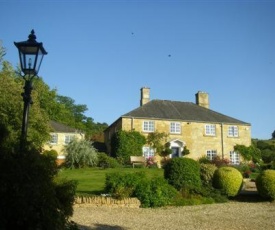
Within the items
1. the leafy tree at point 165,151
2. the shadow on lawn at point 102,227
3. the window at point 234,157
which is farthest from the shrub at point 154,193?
the window at point 234,157

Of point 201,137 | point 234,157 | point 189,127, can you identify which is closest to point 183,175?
point 189,127

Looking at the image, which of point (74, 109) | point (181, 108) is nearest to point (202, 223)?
point (181, 108)

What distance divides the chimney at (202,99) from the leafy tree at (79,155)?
1851cm

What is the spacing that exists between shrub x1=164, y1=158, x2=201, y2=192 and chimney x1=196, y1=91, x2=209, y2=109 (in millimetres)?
28993

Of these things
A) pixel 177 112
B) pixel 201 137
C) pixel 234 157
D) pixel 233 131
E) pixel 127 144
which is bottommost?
pixel 234 157

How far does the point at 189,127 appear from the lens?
40.7m

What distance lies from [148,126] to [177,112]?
463 centimetres

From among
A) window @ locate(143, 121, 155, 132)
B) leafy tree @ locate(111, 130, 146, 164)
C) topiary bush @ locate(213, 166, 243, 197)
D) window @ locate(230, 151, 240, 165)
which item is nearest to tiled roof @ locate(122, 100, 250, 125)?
window @ locate(143, 121, 155, 132)

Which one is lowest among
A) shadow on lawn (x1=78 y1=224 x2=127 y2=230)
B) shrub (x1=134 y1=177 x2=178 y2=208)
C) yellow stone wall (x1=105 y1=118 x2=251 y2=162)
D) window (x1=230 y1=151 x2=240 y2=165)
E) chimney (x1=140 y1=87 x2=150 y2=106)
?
shadow on lawn (x1=78 y1=224 x2=127 y2=230)

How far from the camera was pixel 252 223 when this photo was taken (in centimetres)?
1088

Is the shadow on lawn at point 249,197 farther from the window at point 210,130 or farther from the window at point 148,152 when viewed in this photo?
the window at point 210,130

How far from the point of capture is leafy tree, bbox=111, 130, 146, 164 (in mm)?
36844

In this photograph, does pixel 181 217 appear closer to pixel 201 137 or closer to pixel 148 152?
pixel 148 152

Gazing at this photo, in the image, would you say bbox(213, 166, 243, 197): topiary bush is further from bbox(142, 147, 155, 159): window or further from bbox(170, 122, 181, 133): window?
bbox(170, 122, 181, 133): window
